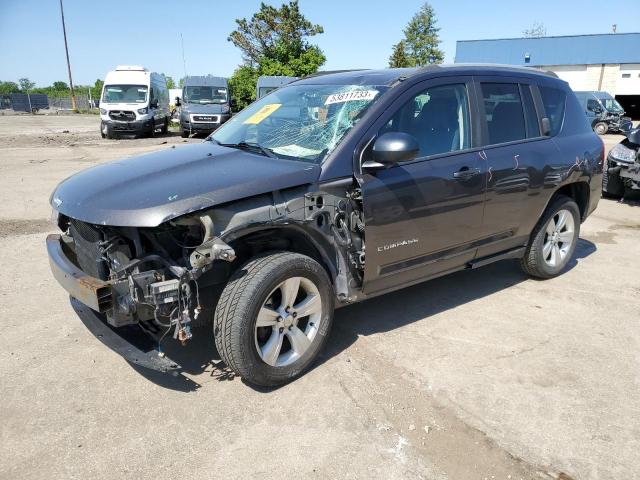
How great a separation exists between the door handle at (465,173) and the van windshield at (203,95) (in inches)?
809

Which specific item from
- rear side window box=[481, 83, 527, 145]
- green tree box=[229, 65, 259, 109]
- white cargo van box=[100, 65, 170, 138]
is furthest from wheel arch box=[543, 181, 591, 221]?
green tree box=[229, 65, 259, 109]

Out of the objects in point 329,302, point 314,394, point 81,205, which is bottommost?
point 314,394

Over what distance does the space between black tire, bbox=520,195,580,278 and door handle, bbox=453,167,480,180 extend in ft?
4.26

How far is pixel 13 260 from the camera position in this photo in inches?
215

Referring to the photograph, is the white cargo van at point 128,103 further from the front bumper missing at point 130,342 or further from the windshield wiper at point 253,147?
the front bumper missing at point 130,342

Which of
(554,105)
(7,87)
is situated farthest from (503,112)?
(7,87)

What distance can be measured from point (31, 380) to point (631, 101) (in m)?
48.5

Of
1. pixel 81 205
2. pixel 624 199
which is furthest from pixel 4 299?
pixel 624 199

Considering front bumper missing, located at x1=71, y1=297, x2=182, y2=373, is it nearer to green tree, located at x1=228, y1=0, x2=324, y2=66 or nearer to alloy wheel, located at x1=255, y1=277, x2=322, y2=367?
alloy wheel, located at x1=255, y1=277, x2=322, y2=367

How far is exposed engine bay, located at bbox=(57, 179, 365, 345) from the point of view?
275cm

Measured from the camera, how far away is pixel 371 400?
3.09 metres

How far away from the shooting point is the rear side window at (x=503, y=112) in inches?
163

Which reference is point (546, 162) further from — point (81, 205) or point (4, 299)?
point (4, 299)

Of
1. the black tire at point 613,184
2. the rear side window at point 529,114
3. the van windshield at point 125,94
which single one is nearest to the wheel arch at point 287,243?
the rear side window at point 529,114
